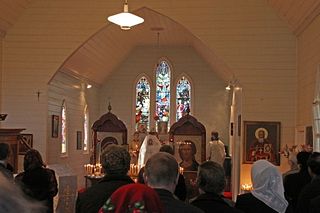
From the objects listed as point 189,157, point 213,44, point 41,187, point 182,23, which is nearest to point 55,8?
point 182,23

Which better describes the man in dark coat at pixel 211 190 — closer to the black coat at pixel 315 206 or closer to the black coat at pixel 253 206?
the black coat at pixel 253 206

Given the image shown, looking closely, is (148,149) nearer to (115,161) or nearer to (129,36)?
(129,36)

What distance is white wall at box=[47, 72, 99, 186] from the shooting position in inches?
523

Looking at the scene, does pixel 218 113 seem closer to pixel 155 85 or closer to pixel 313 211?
pixel 155 85

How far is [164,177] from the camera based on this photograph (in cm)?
251

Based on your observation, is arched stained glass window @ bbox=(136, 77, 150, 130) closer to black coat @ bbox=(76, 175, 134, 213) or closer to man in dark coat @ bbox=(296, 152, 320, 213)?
man in dark coat @ bbox=(296, 152, 320, 213)

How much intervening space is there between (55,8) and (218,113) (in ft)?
29.6

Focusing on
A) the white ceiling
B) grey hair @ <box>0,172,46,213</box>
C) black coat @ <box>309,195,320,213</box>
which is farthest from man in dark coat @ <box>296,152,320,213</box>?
the white ceiling

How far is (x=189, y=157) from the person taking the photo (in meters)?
11.1

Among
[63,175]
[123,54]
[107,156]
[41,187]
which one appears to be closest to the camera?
[107,156]

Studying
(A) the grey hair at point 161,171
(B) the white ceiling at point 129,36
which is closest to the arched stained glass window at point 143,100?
(B) the white ceiling at point 129,36

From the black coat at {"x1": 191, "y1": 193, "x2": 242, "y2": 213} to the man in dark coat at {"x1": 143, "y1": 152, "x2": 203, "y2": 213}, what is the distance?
1.58 ft

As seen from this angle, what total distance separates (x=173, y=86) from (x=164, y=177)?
1642cm

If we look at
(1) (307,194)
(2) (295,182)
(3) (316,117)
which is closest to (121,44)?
(3) (316,117)
